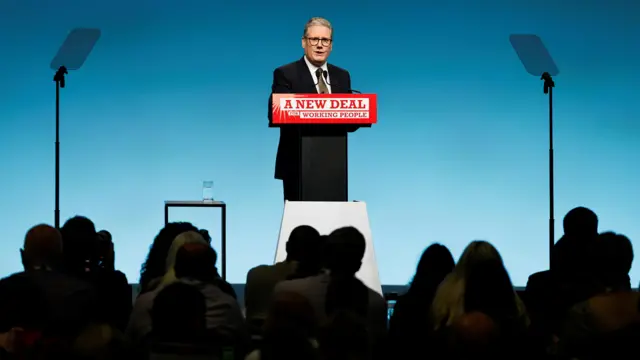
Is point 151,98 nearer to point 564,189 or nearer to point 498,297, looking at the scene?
point 564,189

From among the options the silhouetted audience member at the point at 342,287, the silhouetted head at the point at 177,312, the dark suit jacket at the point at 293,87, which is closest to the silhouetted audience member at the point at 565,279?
the silhouetted audience member at the point at 342,287

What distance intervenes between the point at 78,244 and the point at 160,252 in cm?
33

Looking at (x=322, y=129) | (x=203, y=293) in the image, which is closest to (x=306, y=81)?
(x=322, y=129)

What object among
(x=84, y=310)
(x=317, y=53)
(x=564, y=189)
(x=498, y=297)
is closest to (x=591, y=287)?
(x=498, y=297)

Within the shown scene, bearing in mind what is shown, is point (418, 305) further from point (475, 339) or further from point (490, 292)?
point (475, 339)

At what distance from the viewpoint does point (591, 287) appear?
2.90m

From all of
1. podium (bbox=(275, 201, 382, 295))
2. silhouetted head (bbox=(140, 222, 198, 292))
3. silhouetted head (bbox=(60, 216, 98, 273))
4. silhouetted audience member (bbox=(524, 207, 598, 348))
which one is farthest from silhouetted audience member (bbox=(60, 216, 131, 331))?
silhouetted audience member (bbox=(524, 207, 598, 348))

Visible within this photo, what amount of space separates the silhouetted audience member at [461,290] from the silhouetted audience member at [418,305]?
0.08m

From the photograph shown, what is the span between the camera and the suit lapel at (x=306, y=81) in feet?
15.7

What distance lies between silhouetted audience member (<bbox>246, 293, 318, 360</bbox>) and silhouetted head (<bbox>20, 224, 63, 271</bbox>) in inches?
39.6

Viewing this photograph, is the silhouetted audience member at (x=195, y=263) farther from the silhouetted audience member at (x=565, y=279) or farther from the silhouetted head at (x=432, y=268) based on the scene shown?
the silhouetted audience member at (x=565, y=279)

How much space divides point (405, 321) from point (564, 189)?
17.6 ft

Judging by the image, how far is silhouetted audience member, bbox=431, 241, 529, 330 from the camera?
260 centimetres

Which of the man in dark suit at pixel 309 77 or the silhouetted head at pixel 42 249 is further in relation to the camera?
the man in dark suit at pixel 309 77
